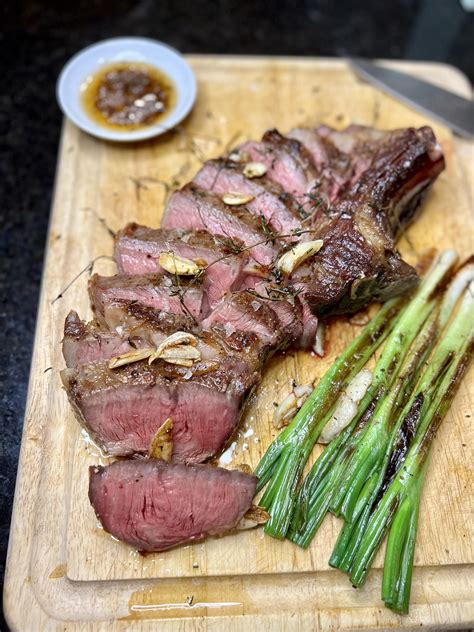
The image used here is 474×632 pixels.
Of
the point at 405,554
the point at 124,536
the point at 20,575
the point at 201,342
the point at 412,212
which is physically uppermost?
the point at 412,212

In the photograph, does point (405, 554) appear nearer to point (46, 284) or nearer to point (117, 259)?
point (117, 259)

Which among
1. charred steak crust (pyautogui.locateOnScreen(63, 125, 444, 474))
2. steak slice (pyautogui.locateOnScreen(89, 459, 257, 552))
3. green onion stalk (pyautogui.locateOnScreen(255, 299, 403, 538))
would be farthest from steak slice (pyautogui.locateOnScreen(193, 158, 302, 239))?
steak slice (pyautogui.locateOnScreen(89, 459, 257, 552))

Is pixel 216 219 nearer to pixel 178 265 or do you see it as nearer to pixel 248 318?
pixel 178 265

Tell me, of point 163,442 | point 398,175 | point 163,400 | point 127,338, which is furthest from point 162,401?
point 398,175

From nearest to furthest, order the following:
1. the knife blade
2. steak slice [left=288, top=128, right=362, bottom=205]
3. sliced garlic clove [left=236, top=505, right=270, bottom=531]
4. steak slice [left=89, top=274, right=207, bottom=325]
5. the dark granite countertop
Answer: sliced garlic clove [left=236, top=505, right=270, bottom=531] → steak slice [left=89, top=274, right=207, bottom=325] → steak slice [left=288, top=128, right=362, bottom=205] → the knife blade → the dark granite countertop

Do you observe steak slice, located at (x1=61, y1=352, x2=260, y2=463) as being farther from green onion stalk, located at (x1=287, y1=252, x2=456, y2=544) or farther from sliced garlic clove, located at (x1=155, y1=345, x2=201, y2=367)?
green onion stalk, located at (x1=287, y1=252, x2=456, y2=544)

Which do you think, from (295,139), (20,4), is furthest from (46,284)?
(20,4)
